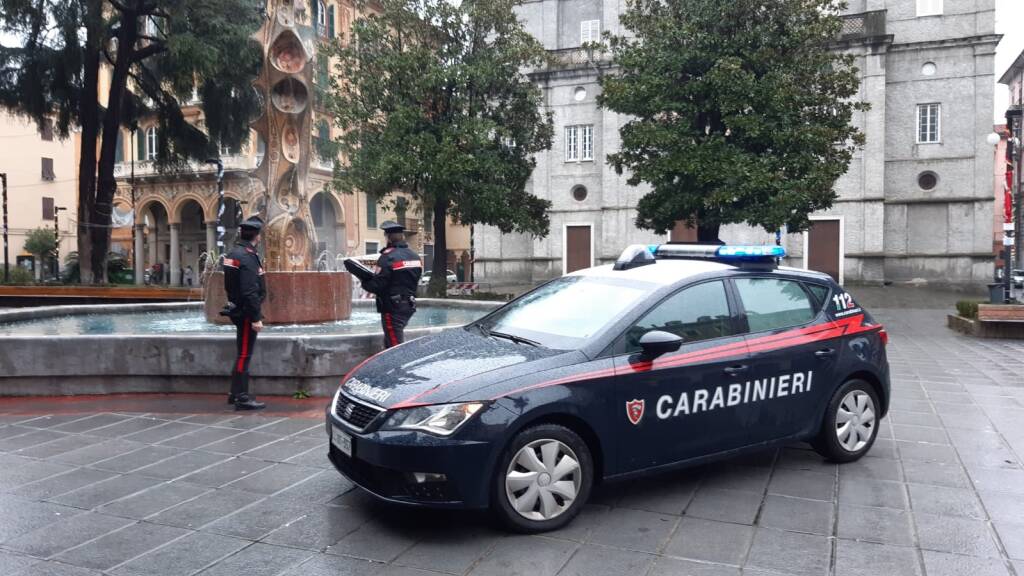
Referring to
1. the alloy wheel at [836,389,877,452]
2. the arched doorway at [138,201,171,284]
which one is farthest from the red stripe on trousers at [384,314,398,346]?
the arched doorway at [138,201,171,284]

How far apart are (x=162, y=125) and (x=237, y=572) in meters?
26.3

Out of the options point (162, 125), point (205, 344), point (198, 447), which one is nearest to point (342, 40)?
point (162, 125)

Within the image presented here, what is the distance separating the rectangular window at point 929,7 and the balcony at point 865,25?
2.20m

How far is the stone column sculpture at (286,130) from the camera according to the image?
35.1 ft

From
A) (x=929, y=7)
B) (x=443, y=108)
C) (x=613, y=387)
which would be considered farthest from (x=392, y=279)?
(x=929, y=7)

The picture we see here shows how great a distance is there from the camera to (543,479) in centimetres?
407

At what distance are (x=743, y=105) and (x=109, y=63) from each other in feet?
67.5

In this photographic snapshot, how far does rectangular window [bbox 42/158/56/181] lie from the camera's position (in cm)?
4909

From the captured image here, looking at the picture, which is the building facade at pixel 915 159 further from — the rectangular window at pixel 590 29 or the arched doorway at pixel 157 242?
the arched doorway at pixel 157 242

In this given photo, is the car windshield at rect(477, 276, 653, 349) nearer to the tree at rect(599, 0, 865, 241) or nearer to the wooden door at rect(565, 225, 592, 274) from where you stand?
the tree at rect(599, 0, 865, 241)

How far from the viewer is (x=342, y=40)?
2275 cm

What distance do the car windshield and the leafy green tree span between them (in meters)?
48.1

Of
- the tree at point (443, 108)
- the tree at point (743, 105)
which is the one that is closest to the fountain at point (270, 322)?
the tree at point (443, 108)

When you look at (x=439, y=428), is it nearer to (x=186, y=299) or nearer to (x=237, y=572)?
(x=237, y=572)
